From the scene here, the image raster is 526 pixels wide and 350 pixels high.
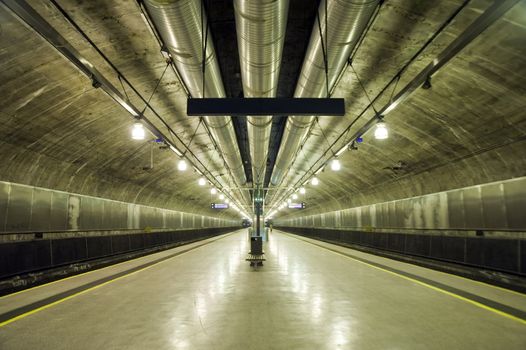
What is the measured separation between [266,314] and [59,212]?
32.3 ft

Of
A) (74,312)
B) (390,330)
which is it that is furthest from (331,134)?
(74,312)

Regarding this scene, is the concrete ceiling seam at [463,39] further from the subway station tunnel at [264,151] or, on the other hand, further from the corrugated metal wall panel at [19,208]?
the corrugated metal wall panel at [19,208]

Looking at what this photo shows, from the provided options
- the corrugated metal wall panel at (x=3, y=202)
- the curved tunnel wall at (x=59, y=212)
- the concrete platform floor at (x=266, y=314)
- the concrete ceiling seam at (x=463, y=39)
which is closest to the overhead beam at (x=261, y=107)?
the concrete ceiling seam at (x=463, y=39)

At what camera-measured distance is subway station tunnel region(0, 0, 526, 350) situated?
532 centimetres

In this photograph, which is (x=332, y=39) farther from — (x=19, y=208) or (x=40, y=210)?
(x=40, y=210)

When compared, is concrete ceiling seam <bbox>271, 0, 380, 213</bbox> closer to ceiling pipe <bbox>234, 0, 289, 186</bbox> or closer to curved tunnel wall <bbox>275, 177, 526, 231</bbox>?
ceiling pipe <bbox>234, 0, 289, 186</bbox>

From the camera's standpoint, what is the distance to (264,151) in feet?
47.5

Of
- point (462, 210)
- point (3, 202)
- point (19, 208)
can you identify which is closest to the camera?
point (3, 202)

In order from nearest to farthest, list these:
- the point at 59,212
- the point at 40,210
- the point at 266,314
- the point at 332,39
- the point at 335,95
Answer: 1. the point at 266,314
2. the point at 332,39
3. the point at 335,95
4. the point at 40,210
5. the point at 59,212

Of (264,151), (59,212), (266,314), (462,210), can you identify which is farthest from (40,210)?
(462,210)

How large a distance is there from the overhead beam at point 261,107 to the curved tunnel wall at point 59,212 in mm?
6658

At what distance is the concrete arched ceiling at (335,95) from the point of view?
6.52 metres

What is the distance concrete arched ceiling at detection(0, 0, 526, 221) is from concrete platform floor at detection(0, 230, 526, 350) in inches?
161

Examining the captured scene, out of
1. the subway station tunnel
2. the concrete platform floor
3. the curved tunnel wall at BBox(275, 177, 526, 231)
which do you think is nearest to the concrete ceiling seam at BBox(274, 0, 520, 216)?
the subway station tunnel
